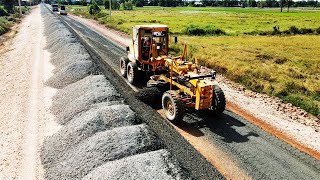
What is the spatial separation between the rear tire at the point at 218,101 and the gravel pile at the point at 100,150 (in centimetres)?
361

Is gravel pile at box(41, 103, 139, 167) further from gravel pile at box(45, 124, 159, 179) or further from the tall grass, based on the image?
the tall grass

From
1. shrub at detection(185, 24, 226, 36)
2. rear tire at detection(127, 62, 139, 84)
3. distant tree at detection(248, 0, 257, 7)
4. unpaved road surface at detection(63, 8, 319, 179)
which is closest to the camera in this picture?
unpaved road surface at detection(63, 8, 319, 179)

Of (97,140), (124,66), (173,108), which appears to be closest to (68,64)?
(124,66)

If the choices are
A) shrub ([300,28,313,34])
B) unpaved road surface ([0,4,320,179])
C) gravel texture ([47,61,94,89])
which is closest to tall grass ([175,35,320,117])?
unpaved road surface ([0,4,320,179])

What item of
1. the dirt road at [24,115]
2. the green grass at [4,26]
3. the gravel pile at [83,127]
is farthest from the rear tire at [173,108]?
the green grass at [4,26]

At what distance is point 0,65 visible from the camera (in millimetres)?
23406

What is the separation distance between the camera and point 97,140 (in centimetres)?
934

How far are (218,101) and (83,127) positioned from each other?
548 cm

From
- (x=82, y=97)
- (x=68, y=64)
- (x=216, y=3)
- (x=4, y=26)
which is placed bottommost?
(x=82, y=97)

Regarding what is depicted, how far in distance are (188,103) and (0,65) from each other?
18.4m

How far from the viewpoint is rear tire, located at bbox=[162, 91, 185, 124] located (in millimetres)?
11453

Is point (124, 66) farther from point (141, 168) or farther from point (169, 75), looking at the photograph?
point (141, 168)

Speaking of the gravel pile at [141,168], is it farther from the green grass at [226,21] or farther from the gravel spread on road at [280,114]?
the green grass at [226,21]

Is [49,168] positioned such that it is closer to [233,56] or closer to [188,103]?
[188,103]
